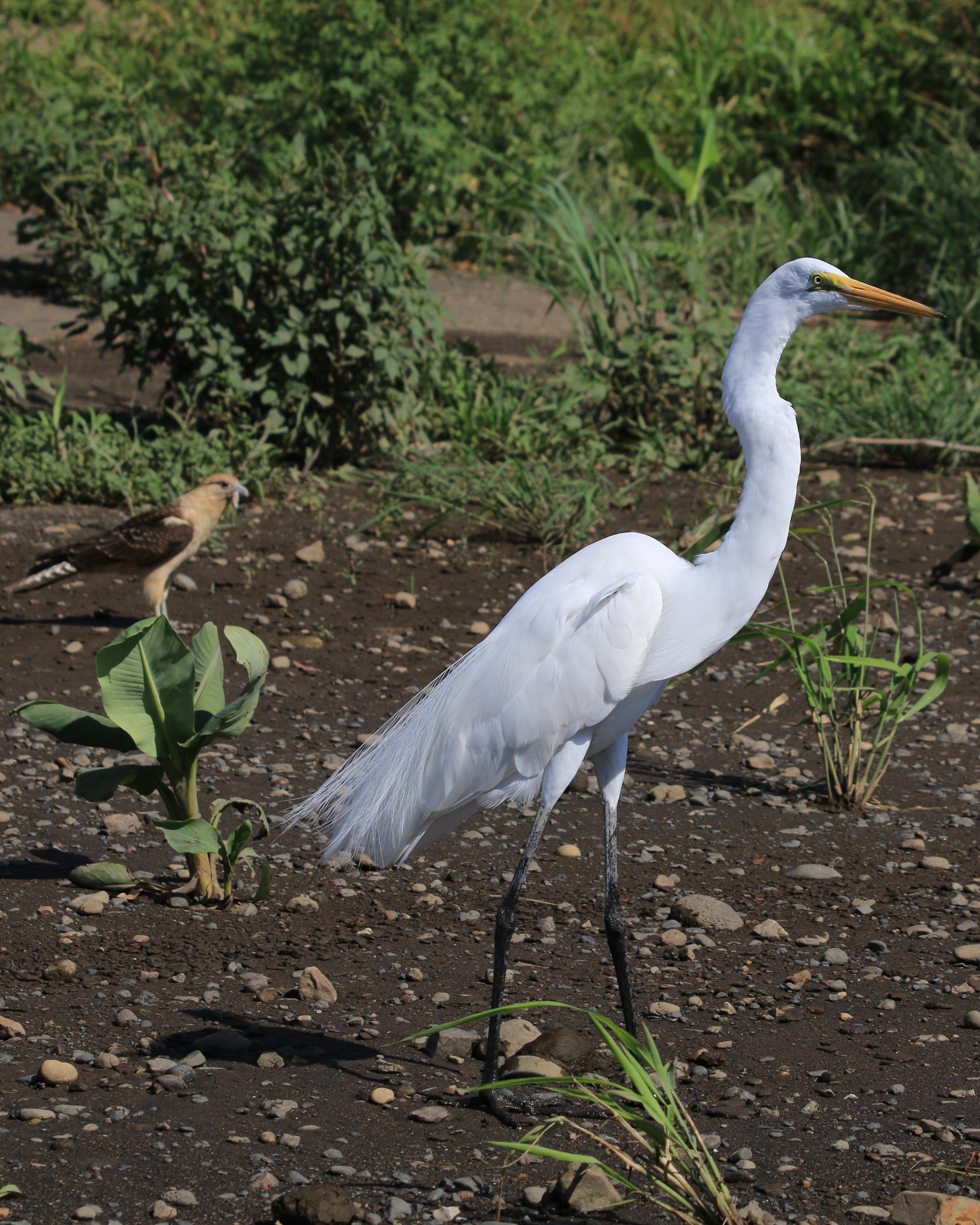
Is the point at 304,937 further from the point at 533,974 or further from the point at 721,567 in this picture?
the point at 721,567

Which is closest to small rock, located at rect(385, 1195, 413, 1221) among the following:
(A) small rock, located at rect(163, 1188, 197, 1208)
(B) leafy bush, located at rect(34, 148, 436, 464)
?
(A) small rock, located at rect(163, 1188, 197, 1208)

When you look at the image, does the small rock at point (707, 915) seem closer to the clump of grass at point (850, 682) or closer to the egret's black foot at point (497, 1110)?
Result: the clump of grass at point (850, 682)

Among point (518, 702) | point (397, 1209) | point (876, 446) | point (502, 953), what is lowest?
point (397, 1209)

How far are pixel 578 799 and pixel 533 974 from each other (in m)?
1.15

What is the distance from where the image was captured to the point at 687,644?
291 cm

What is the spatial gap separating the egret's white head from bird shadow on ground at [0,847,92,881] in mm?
2382

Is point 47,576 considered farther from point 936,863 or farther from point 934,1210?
point 934,1210

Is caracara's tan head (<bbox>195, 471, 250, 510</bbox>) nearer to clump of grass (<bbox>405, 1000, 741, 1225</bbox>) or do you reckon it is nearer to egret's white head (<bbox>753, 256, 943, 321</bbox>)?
egret's white head (<bbox>753, 256, 943, 321</bbox>)

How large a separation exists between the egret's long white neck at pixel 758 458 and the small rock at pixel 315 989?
1281mm

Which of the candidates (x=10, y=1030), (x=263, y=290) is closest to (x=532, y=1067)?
(x=10, y=1030)

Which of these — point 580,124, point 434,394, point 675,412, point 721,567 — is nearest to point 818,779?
point 721,567

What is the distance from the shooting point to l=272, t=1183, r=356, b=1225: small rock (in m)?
2.26

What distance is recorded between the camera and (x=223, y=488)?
554 cm

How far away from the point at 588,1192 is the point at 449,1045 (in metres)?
0.71
